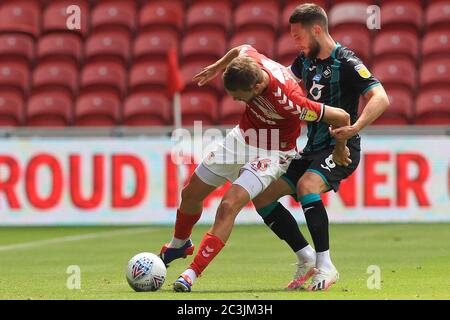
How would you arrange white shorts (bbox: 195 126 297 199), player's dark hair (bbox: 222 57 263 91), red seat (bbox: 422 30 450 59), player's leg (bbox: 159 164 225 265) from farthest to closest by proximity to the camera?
red seat (bbox: 422 30 450 59)
player's leg (bbox: 159 164 225 265)
white shorts (bbox: 195 126 297 199)
player's dark hair (bbox: 222 57 263 91)

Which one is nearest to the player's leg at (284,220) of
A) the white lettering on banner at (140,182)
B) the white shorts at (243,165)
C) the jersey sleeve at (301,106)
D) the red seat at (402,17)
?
the white shorts at (243,165)

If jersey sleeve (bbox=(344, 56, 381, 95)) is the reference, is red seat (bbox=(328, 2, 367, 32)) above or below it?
above

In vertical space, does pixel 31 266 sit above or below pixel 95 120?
below

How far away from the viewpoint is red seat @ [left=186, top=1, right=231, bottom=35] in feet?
61.7

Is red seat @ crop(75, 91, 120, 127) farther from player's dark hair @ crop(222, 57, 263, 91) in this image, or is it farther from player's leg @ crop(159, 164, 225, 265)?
player's dark hair @ crop(222, 57, 263, 91)

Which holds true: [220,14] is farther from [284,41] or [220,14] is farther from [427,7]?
[427,7]

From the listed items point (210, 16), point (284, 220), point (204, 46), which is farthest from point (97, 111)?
point (284, 220)

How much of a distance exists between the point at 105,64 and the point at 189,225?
10.1m

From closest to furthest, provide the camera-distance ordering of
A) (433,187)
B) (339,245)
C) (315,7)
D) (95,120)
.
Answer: (315,7), (339,245), (433,187), (95,120)

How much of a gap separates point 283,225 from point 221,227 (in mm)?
742

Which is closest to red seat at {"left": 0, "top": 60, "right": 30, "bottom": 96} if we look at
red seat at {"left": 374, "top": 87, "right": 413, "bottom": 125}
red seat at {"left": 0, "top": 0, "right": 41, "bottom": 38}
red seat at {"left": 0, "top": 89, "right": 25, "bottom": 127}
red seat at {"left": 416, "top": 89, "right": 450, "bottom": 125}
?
red seat at {"left": 0, "top": 89, "right": 25, "bottom": 127}

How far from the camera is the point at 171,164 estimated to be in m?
15.8

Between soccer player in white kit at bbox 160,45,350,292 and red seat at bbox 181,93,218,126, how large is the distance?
8786 millimetres
